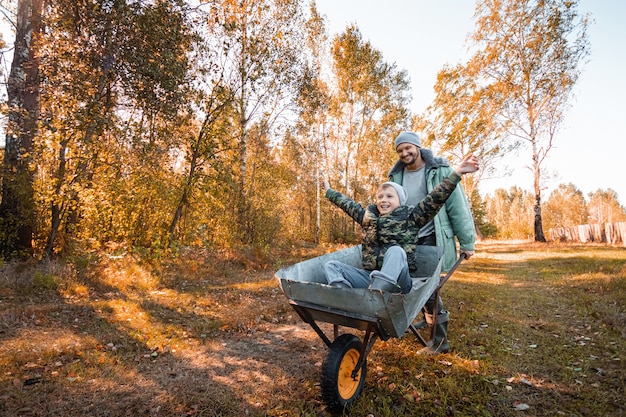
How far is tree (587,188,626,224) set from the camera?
5914 centimetres

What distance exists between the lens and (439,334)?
3707 millimetres

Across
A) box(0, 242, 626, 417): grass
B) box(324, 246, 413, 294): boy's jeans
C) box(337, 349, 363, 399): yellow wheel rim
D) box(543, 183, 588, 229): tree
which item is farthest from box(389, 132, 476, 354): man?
box(543, 183, 588, 229): tree

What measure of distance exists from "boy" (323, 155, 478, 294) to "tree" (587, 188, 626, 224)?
7177cm

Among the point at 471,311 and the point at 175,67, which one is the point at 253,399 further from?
the point at 175,67

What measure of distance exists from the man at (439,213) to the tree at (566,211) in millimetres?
61853

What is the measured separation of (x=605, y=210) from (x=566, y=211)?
14.1 m

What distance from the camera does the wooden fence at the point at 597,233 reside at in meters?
14.7

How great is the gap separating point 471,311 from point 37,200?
29.2 feet

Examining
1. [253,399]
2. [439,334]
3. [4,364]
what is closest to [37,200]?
[4,364]

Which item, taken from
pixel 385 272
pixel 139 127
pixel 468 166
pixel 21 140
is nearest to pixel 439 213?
pixel 468 166

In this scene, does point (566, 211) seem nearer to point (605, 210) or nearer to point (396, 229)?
point (605, 210)

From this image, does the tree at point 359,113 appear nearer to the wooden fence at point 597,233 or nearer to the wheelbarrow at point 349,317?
the wooden fence at point 597,233

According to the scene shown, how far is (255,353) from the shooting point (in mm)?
3922

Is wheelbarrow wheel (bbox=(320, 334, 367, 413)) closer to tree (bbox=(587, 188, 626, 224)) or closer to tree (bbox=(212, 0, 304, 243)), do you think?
tree (bbox=(212, 0, 304, 243))
